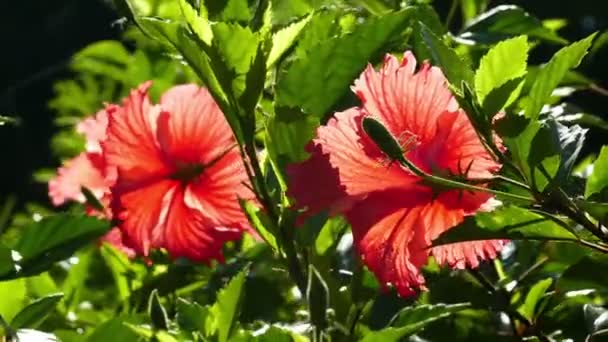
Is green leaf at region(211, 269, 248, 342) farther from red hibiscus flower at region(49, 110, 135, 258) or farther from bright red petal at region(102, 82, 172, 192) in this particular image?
red hibiscus flower at region(49, 110, 135, 258)

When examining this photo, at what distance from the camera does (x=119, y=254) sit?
148 cm

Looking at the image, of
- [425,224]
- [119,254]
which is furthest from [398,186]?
[119,254]

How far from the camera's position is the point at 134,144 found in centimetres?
127

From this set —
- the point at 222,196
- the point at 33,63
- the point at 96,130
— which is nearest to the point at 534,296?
the point at 222,196

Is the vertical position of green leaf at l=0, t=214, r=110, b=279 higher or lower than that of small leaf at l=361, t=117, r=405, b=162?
lower

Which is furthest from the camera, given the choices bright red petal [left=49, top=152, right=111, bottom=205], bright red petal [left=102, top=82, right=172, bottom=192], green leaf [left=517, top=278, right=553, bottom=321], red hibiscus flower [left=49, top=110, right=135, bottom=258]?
bright red petal [left=49, top=152, right=111, bottom=205]

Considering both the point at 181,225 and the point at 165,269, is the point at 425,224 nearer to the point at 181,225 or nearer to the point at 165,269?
the point at 181,225

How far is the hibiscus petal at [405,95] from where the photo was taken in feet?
3.13

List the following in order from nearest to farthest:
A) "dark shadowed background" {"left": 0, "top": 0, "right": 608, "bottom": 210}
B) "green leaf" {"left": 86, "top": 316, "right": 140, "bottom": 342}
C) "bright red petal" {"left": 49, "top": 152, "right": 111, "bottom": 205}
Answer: "green leaf" {"left": 86, "top": 316, "right": 140, "bottom": 342} → "bright red petal" {"left": 49, "top": 152, "right": 111, "bottom": 205} → "dark shadowed background" {"left": 0, "top": 0, "right": 608, "bottom": 210}

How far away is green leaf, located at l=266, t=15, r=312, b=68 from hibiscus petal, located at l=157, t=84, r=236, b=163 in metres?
0.24

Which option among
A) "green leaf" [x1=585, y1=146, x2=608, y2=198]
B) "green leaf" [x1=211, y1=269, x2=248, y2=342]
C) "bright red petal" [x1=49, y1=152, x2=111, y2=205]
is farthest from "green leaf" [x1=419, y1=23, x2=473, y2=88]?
"bright red petal" [x1=49, y1=152, x2=111, y2=205]

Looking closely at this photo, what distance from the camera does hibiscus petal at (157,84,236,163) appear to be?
4.08ft

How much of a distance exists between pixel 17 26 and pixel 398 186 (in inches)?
243

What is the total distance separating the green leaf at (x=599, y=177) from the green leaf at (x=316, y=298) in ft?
0.68
